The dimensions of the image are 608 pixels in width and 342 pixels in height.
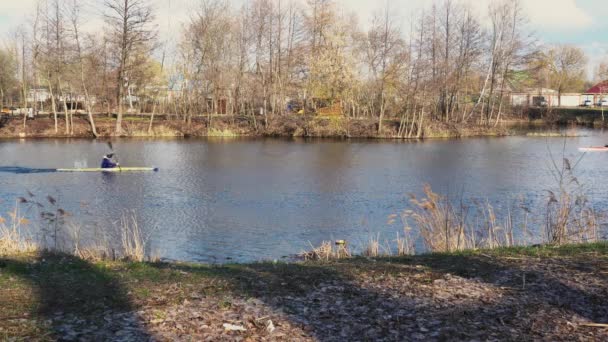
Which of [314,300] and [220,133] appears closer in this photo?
[314,300]

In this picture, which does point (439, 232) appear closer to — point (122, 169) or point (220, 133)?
point (122, 169)

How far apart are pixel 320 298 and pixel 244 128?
46955 millimetres

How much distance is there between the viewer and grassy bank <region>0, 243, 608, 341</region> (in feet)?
18.3

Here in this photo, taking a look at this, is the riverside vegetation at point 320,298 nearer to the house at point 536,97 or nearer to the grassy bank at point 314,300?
the grassy bank at point 314,300

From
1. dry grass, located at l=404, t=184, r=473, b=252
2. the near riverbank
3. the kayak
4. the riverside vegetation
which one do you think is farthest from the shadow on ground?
the near riverbank

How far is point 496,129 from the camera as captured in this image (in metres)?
55.3

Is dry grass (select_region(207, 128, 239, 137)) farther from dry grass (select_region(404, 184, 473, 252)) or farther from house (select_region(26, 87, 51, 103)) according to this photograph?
Answer: dry grass (select_region(404, 184, 473, 252))

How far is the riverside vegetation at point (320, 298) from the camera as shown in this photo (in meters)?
5.58

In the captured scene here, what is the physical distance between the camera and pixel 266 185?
2472 centimetres

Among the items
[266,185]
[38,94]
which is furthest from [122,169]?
[38,94]

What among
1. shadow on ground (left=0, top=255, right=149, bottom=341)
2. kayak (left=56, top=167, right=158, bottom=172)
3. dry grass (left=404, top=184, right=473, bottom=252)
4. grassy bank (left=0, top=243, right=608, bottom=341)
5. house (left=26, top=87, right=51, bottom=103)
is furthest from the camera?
house (left=26, top=87, right=51, bottom=103)

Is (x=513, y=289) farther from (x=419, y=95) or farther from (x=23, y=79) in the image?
(x=23, y=79)

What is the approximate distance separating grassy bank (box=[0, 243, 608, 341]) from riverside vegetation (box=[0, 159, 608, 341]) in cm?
1

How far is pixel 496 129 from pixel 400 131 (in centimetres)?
1088
